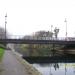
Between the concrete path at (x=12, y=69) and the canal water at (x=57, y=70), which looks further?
the canal water at (x=57, y=70)

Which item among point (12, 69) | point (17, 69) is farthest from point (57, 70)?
point (12, 69)

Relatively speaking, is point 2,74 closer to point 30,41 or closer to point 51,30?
point 30,41

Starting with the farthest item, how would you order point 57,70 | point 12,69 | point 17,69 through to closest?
point 57,70, point 17,69, point 12,69

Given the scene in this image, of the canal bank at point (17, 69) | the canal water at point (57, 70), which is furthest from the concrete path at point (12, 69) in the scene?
the canal water at point (57, 70)

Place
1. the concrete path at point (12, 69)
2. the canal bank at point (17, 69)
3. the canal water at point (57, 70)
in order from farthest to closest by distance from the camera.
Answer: the canal water at point (57, 70)
the canal bank at point (17, 69)
the concrete path at point (12, 69)

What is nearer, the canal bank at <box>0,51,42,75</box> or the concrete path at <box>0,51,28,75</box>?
the concrete path at <box>0,51,28,75</box>

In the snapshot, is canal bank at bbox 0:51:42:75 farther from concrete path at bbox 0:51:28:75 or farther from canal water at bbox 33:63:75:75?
canal water at bbox 33:63:75:75

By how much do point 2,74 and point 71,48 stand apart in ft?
295

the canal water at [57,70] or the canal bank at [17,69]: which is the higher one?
the canal bank at [17,69]

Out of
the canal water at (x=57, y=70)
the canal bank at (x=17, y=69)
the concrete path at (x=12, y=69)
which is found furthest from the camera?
the canal water at (x=57, y=70)

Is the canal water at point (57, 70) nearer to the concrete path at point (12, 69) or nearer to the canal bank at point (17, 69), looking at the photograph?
the canal bank at point (17, 69)

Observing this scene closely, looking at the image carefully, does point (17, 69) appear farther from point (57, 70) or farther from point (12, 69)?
point (57, 70)

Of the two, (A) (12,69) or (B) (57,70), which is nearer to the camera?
(A) (12,69)

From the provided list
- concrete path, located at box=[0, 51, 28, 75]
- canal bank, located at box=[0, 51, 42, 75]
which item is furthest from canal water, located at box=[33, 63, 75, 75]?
concrete path, located at box=[0, 51, 28, 75]
